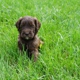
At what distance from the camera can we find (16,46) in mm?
4984

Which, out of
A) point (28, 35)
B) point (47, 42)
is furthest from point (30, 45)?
point (47, 42)

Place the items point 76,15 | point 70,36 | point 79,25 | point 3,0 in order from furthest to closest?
1. point 3,0
2. point 76,15
3. point 79,25
4. point 70,36

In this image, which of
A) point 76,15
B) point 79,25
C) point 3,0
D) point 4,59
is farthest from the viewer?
point 3,0

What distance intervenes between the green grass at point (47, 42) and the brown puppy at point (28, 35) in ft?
0.52

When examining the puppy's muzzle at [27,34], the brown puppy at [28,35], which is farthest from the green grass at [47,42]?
the puppy's muzzle at [27,34]

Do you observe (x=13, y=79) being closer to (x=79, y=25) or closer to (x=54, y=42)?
(x=54, y=42)

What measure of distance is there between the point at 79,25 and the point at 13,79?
2.35m

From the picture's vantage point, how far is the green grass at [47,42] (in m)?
4.16

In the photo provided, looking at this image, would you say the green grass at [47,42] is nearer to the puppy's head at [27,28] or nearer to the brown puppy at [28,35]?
the brown puppy at [28,35]

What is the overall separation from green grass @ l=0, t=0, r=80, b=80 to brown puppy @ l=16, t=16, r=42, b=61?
158 millimetres

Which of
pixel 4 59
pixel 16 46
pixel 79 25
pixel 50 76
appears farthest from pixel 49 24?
pixel 50 76

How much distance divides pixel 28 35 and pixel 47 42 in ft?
2.51

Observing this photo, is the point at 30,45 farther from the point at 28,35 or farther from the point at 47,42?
the point at 47,42

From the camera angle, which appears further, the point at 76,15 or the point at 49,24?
the point at 76,15
